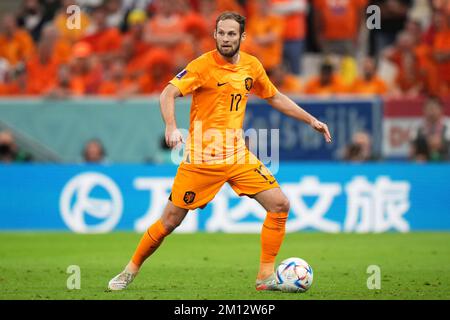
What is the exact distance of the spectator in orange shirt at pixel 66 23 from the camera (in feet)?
65.2

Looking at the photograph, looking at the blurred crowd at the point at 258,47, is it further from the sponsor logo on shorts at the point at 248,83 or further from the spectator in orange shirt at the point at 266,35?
the sponsor logo on shorts at the point at 248,83

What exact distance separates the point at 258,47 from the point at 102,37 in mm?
3225

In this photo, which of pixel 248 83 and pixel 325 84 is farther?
pixel 325 84

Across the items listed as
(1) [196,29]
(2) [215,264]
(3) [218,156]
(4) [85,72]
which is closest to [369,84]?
(1) [196,29]

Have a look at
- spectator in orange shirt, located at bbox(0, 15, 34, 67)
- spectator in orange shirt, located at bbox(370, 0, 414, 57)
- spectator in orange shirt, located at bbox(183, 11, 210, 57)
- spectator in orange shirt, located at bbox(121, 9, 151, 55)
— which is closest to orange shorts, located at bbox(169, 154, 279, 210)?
spectator in orange shirt, located at bbox(183, 11, 210, 57)

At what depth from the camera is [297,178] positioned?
1606 cm

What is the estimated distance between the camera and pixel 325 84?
1772 cm

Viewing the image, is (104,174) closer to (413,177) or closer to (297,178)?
(297,178)

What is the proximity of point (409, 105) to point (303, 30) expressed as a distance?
3.10 metres

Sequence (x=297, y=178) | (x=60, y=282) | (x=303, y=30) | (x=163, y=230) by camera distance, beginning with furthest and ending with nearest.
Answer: (x=303, y=30) → (x=297, y=178) → (x=60, y=282) → (x=163, y=230)

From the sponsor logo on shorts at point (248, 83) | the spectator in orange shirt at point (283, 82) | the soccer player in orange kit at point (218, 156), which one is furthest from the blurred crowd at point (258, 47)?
the soccer player in orange kit at point (218, 156)

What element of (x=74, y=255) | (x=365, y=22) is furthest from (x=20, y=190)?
(x=365, y=22)

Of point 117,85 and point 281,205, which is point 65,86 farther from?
point 281,205

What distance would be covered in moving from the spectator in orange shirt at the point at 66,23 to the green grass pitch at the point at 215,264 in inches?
216
